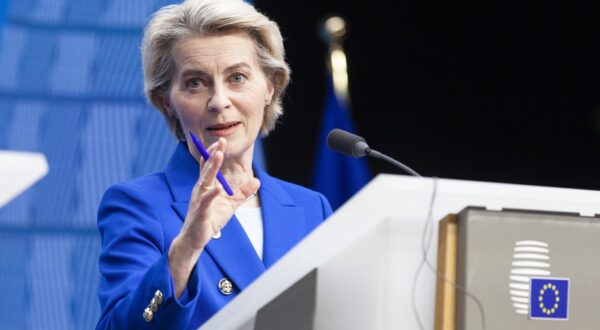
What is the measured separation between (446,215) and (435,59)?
3495 mm

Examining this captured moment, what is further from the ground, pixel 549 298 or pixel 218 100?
pixel 218 100

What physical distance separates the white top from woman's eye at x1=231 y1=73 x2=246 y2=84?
10.7 inches

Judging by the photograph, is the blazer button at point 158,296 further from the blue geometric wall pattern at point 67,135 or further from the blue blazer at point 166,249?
the blue geometric wall pattern at point 67,135

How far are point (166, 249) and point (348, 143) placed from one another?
1.28 feet

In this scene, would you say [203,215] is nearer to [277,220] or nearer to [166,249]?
[166,249]

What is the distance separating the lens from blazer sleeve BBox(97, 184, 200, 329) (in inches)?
60.4

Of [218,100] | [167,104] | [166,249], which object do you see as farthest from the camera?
[167,104]

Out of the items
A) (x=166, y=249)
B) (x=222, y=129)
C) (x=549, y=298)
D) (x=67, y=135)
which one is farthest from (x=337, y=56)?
(x=549, y=298)

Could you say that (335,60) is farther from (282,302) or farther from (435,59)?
(282,302)

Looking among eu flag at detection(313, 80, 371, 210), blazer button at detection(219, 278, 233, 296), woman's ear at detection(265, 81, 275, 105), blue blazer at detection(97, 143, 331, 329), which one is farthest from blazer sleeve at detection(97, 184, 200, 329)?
eu flag at detection(313, 80, 371, 210)

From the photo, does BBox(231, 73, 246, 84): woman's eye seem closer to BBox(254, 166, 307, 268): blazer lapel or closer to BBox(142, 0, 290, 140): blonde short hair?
BBox(142, 0, 290, 140): blonde short hair

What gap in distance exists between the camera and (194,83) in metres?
2.14

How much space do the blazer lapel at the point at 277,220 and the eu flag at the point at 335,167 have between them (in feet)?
7.12

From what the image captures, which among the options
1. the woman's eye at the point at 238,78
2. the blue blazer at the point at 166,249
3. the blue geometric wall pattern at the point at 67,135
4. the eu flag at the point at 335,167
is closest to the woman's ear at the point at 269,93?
the woman's eye at the point at 238,78
